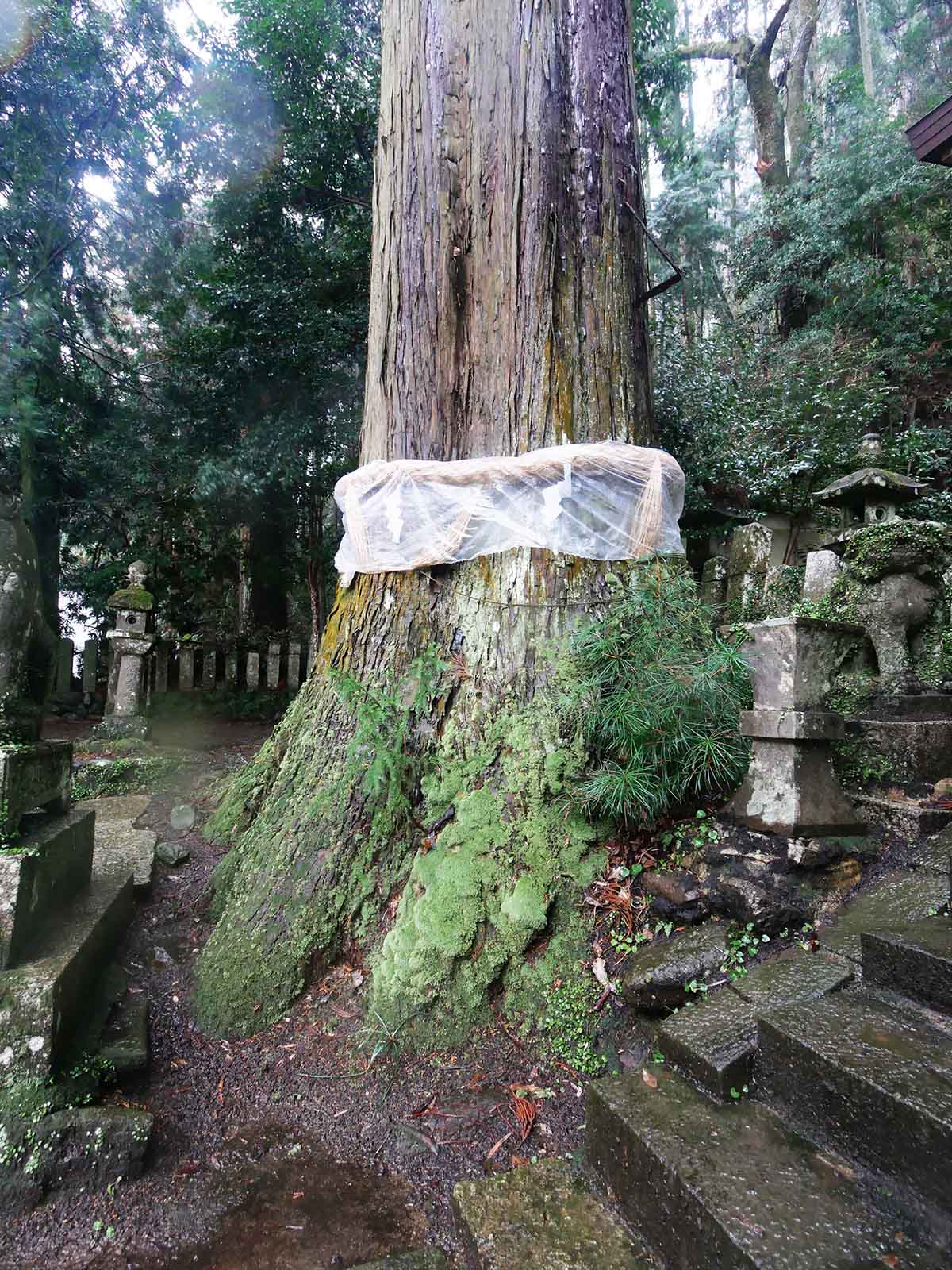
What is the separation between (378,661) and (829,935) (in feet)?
6.32

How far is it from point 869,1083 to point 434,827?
1623 mm

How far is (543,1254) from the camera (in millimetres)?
1422

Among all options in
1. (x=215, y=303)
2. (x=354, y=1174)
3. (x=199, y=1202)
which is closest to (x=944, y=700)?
(x=354, y=1174)

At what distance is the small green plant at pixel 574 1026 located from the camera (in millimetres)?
2059

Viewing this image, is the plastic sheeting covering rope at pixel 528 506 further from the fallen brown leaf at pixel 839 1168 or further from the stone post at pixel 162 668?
the stone post at pixel 162 668

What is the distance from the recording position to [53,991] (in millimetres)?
1950

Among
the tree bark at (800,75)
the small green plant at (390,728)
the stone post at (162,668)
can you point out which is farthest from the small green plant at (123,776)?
the tree bark at (800,75)

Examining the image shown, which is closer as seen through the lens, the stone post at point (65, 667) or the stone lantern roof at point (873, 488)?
the stone lantern roof at point (873, 488)

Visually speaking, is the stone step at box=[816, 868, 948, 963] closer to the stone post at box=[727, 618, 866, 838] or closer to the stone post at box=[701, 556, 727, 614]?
the stone post at box=[727, 618, 866, 838]

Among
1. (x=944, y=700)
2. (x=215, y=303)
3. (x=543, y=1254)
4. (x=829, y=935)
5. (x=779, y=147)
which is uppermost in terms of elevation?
(x=779, y=147)

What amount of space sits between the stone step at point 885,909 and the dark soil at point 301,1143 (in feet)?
3.00

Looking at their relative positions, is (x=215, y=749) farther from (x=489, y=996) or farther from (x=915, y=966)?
(x=915, y=966)

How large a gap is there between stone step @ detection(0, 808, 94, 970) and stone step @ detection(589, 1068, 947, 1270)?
1.81m

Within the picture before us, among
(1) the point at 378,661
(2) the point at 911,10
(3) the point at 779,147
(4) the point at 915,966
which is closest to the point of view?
(4) the point at 915,966
